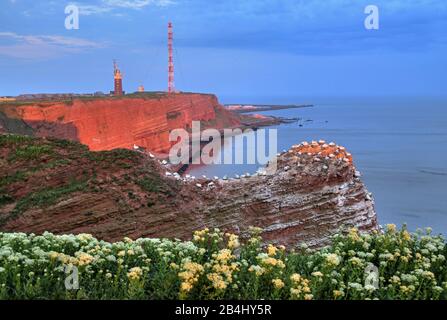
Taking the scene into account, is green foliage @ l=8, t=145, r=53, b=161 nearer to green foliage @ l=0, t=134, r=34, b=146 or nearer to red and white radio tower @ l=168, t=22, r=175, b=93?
green foliage @ l=0, t=134, r=34, b=146

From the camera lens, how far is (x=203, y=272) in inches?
242

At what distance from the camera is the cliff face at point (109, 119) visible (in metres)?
61.1

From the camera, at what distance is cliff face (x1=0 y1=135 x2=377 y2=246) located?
47.6 feet

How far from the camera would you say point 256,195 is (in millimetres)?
16609

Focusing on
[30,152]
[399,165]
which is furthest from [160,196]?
[399,165]

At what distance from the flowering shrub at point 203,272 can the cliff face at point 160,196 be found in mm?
6832

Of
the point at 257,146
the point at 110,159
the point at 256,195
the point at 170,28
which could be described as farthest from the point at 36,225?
the point at 170,28

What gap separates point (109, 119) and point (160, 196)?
61063 millimetres

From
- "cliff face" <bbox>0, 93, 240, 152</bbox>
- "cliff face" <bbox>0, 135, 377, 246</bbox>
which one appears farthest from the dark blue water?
"cliff face" <bbox>0, 135, 377, 246</bbox>

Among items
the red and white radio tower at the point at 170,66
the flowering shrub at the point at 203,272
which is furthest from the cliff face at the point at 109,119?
the flowering shrub at the point at 203,272

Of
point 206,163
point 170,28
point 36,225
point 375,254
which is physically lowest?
point 206,163
